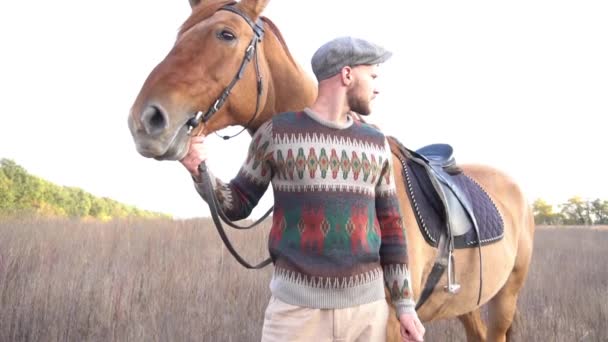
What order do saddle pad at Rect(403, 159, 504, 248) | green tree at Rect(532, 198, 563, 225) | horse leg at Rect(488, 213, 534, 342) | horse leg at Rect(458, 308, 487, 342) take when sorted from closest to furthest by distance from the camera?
saddle pad at Rect(403, 159, 504, 248) < horse leg at Rect(488, 213, 534, 342) < horse leg at Rect(458, 308, 487, 342) < green tree at Rect(532, 198, 563, 225)

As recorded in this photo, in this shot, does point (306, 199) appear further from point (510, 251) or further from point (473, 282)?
point (510, 251)

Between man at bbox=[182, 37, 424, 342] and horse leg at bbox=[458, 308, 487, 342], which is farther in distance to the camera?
horse leg at bbox=[458, 308, 487, 342]

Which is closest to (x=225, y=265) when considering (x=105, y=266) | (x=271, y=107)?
(x=105, y=266)

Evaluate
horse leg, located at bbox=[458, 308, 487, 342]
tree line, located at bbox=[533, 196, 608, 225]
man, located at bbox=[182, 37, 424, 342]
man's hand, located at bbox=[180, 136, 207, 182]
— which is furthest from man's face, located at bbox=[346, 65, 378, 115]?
tree line, located at bbox=[533, 196, 608, 225]

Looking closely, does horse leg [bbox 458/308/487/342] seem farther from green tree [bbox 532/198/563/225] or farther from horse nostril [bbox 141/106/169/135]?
green tree [bbox 532/198/563/225]

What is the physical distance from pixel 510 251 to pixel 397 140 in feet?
4.42

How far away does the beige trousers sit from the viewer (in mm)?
1823

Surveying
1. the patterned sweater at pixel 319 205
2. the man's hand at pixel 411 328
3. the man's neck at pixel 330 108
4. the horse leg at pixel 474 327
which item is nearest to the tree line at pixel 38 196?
the horse leg at pixel 474 327

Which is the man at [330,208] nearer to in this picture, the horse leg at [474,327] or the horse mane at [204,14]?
the horse mane at [204,14]

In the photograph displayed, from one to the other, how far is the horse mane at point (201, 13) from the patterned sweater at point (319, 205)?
58 cm

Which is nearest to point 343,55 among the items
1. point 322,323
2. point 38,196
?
point 322,323

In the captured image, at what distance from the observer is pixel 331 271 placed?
71.3 inches

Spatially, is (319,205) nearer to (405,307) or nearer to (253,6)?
(405,307)

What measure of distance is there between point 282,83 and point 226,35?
367 millimetres
